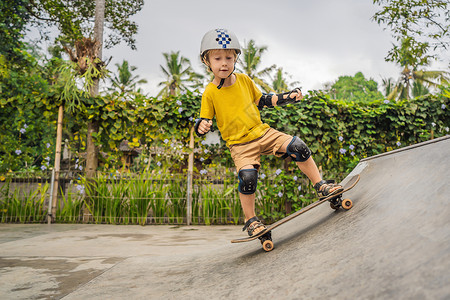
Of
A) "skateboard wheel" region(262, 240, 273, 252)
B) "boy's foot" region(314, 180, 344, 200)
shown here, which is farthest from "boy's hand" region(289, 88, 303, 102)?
"skateboard wheel" region(262, 240, 273, 252)

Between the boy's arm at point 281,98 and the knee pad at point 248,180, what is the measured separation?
574 millimetres

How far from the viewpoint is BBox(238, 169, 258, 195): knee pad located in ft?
6.49

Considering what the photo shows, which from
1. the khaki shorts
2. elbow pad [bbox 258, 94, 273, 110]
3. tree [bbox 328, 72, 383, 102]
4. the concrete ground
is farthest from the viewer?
tree [bbox 328, 72, 383, 102]

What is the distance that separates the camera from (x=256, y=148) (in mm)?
2107

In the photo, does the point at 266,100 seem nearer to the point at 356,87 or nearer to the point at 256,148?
the point at 256,148

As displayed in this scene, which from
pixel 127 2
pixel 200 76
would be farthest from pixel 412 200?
pixel 200 76

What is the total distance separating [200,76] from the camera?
97.8ft

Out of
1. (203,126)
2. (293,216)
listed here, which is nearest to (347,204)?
(293,216)

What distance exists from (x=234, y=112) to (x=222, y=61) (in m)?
0.34

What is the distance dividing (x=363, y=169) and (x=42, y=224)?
18.1ft

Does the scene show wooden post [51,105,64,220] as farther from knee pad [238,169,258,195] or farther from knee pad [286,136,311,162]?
knee pad [286,136,311,162]

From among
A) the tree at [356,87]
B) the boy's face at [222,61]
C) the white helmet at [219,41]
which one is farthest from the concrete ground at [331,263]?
the tree at [356,87]

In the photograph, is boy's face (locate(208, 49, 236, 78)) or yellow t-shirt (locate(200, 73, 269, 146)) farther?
yellow t-shirt (locate(200, 73, 269, 146))

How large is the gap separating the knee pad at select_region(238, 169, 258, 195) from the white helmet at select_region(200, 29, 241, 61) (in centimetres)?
79
